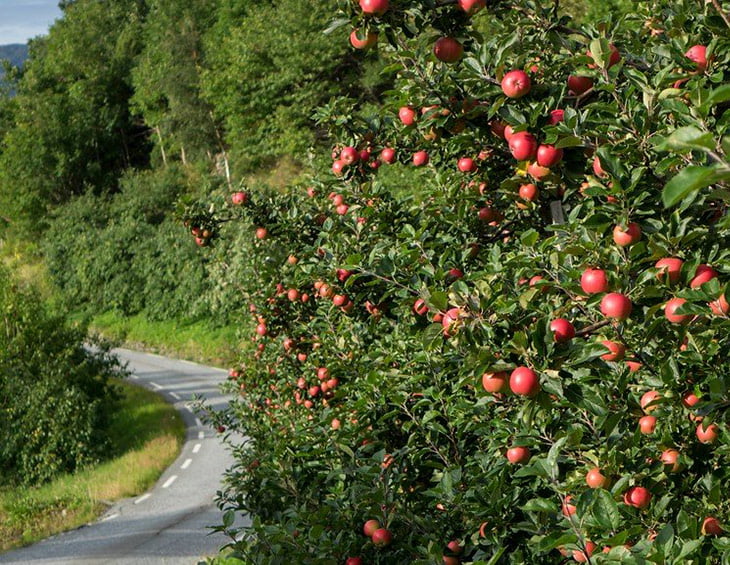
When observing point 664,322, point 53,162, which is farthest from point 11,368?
point 53,162

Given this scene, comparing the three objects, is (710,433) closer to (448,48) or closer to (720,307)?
(720,307)

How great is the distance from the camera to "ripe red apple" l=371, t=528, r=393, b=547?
134 inches

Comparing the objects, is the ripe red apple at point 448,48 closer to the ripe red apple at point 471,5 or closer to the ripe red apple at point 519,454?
the ripe red apple at point 471,5

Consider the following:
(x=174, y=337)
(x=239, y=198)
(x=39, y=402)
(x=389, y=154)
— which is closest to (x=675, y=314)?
(x=389, y=154)

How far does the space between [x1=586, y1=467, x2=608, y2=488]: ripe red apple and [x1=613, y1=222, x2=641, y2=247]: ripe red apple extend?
2.53 ft

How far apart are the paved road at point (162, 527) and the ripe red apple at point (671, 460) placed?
8.10 metres

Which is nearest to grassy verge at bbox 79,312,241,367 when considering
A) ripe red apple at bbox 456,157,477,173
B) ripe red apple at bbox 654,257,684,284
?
ripe red apple at bbox 456,157,477,173

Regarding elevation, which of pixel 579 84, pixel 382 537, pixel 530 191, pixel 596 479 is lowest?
pixel 382 537

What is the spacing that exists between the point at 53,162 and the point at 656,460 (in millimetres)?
45946

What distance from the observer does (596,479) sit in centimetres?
259

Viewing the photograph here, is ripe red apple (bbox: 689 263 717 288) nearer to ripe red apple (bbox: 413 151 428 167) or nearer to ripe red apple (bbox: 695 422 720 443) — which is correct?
ripe red apple (bbox: 695 422 720 443)

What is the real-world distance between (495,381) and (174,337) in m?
27.8

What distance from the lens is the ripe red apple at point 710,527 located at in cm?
260

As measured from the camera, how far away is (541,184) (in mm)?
3230
